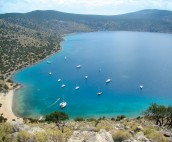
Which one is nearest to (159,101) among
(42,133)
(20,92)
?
(20,92)

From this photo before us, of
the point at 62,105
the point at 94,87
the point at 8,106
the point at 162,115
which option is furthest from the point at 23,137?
the point at 94,87

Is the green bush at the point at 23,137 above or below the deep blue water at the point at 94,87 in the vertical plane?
above

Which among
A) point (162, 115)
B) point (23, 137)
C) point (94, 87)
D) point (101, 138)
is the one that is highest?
point (23, 137)

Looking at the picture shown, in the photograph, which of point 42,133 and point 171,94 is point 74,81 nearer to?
point 171,94

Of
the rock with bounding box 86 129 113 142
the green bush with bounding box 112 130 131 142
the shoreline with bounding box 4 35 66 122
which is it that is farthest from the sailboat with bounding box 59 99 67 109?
the rock with bounding box 86 129 113 142

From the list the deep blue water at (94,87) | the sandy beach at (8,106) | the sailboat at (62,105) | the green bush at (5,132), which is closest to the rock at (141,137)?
the green bush at (5,132)

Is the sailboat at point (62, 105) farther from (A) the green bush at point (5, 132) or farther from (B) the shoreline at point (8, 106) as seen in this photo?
(A) the green bush at point (5, 132)

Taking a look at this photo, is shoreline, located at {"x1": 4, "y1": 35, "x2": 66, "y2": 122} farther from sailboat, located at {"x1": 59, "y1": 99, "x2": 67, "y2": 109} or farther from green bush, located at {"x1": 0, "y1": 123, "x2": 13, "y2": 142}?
green bush, located at {"x1": 0, "y1": 123, "x2": 13, "y2": 142}

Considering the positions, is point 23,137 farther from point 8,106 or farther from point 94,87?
point 94,87
